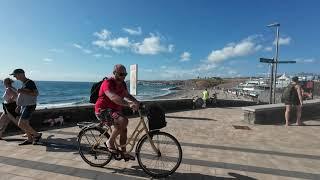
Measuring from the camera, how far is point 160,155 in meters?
5.42

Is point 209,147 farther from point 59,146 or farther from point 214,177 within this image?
point 59,146

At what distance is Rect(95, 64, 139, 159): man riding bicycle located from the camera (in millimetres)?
5340

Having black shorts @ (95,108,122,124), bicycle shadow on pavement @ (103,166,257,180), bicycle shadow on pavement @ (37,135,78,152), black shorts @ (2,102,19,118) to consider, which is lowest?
bicycle shadow on pavement @ (103,166,257,180)

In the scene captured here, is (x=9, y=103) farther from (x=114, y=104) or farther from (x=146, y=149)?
(x=146, y=149)

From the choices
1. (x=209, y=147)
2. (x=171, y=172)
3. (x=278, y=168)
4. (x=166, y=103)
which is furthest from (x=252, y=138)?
(x=166, y=103)

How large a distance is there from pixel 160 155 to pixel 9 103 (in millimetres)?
4489

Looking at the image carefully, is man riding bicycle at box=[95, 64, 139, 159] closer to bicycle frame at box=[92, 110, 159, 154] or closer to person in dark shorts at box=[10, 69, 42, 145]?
bicycle frame at box=[92, 110, 159, 154]

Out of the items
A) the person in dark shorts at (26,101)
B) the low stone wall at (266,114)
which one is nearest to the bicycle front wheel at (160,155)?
the person in dark shorts at (26,101)

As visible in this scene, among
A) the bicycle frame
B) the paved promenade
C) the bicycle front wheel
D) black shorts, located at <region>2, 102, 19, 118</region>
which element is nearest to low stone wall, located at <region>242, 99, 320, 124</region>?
the paved promenade

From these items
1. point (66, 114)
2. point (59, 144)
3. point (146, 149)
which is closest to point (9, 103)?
point (59, 144)

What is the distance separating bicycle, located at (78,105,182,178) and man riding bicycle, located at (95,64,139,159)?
14 cm

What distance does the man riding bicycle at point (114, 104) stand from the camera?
5340 mm

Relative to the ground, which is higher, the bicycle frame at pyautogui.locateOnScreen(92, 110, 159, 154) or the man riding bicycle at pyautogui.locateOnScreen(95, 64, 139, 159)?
the man riding bicycle at pyautogui.locateOnScreen(95, 64, 139, 159)

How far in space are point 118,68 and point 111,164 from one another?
177 cm
